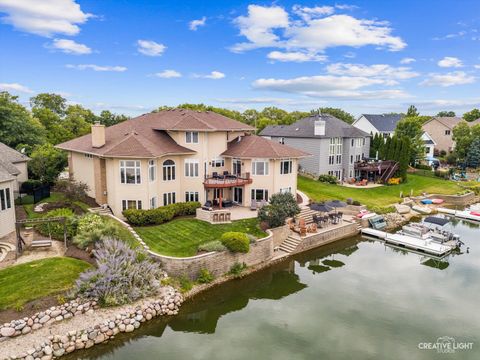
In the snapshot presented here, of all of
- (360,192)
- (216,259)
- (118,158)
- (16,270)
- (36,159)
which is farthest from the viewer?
(360,192)

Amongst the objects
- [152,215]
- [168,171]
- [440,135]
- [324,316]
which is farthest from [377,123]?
[324,316]

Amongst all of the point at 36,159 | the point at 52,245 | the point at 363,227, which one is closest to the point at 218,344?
the point at 52,245

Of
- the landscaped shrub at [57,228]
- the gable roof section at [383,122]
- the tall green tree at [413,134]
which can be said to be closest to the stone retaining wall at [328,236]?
the landscaped shrub at [57,228]

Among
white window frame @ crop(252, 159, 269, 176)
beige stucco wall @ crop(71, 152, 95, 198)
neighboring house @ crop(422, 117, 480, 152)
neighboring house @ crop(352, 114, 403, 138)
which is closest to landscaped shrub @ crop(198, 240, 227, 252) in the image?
white window frame @ crop(252, 159, 269, 176)

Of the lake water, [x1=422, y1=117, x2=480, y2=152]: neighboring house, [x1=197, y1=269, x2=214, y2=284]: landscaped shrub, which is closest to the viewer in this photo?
the lake water

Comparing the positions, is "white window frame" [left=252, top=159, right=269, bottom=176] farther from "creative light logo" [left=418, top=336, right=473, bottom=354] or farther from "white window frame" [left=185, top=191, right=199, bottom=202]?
"creative light logo" [left=418, top=336, right=473, bottom=354]

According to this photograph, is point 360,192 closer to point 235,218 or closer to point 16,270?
point 235,218
